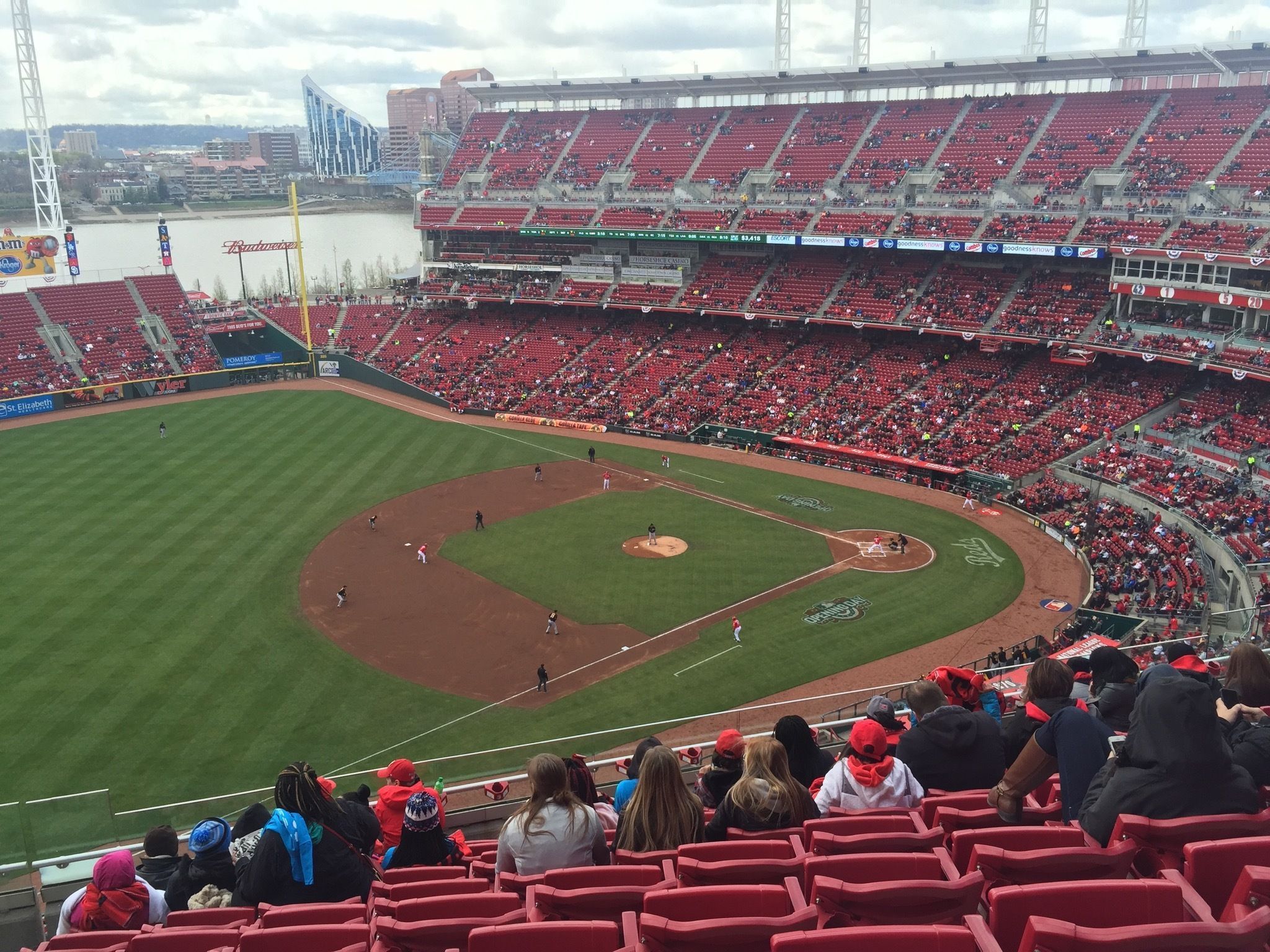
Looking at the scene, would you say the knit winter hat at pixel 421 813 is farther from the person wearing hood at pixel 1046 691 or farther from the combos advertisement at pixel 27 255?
the combos advertisement at pixel 27 255

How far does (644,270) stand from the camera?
7038 centimetres

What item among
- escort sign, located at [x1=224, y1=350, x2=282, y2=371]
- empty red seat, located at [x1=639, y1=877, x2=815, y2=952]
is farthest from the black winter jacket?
escort sign, located at [x1=224, y1=350, x2=282, y2=371]

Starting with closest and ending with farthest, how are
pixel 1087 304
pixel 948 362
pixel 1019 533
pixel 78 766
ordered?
pixel 78 766
pixel 1019 533
pixel 1087 304
pixel 948 362

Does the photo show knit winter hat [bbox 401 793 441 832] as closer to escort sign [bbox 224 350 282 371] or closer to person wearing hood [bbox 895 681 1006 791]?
person wearing hood [bbox 895 681 1006 791]

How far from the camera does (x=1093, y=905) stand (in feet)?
17.4

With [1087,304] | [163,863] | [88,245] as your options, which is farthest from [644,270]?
[88,245]

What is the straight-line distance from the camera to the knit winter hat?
856cm

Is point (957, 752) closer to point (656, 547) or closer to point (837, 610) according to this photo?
point (837, 610)

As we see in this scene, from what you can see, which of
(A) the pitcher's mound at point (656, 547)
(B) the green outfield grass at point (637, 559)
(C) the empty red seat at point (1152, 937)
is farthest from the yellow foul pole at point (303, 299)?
(C) the empty red seat at point (1152, 937)

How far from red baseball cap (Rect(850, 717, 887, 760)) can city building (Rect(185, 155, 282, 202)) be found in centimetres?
18298

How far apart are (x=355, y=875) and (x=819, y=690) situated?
22.4 m

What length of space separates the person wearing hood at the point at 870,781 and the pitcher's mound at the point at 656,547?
31.3 m

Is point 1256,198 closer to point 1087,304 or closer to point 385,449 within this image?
point 1087,304

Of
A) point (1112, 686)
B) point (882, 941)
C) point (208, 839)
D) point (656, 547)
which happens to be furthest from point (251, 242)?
point (882, 941)
